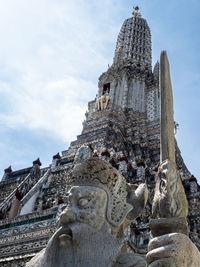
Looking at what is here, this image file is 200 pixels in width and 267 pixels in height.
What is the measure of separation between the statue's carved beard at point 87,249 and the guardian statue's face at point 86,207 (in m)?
0.05

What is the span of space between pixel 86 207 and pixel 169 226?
0.68 meters

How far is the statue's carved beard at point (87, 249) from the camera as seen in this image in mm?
2363

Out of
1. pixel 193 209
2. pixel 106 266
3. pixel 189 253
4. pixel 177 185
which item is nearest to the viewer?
pixel 189 253

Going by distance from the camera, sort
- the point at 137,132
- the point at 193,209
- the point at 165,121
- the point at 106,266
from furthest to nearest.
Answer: the point at 137,132
the point at 193,209
the point at 165,121
the point at 106,266

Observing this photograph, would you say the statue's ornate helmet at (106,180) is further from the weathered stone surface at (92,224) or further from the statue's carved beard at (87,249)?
the statue's carved beard at (87,249)

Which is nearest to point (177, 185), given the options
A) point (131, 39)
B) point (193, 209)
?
point (193, 209)

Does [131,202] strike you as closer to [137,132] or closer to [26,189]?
[26,189]

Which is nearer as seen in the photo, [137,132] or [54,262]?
[54,262]

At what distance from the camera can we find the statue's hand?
202 cm

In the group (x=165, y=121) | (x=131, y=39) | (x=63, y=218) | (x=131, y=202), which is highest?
(x=131, y=39)

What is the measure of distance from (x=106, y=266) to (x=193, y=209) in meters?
9.39

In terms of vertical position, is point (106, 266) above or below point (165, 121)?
below

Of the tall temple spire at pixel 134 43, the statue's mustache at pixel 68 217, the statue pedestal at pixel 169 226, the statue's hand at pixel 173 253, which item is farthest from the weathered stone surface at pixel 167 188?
the tall temple spire at pixel 134 43

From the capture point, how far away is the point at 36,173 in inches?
576
